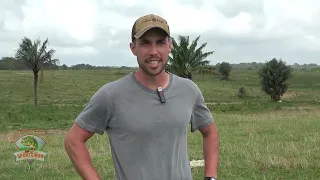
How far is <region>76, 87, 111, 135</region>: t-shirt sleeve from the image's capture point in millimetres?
2268

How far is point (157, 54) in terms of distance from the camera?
7.48 feet

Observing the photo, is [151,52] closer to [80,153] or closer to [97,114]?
[97,114]

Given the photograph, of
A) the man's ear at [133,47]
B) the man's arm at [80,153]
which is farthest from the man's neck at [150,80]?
the man's arm at [80,153]

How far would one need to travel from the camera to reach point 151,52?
2275 millimetres

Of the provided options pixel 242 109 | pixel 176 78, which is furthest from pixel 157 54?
pixel 242 109

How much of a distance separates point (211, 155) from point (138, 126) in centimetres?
60

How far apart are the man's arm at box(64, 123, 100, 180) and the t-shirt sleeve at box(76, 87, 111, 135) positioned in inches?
1.6

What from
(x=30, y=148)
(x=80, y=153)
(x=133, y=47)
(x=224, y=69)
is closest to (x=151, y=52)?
(x=133, y=47)

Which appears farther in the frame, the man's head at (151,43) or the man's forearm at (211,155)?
the man's forearm at (211,155)

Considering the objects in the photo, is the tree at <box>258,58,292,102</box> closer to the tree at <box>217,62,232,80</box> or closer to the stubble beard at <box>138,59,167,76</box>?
the tree at <box>217,62,232,80</box>

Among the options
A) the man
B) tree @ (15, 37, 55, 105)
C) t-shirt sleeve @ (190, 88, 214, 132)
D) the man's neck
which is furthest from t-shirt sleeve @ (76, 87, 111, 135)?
tree @ (15, 37, 55, 105)

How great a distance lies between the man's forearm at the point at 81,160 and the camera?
220 cm

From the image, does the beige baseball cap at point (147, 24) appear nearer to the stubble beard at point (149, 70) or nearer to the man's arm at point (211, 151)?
the stubble beard at point (149, 70)

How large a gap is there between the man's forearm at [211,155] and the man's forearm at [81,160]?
723 mm
